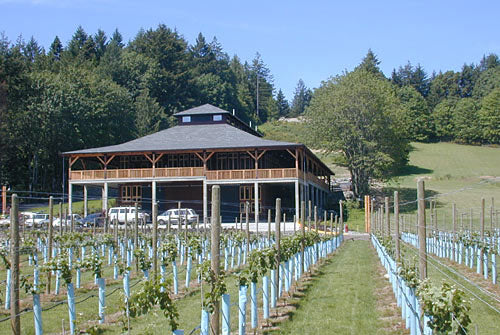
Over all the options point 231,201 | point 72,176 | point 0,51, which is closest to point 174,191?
point 231,201

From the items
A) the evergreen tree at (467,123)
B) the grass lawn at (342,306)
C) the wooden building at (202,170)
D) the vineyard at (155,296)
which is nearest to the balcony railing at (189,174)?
the wooden building at (202,170)

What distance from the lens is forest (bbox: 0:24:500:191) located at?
54688 millimetres

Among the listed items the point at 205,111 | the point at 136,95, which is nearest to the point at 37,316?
the point at 205,111

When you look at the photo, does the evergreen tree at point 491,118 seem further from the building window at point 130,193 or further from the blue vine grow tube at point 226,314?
the blue vine grow tube at point 226,314

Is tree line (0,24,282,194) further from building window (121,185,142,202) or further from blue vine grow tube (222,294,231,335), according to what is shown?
blue vine grow tube (222,294,231,335)

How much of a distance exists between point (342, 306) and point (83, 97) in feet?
165

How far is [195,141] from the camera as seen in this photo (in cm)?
4603

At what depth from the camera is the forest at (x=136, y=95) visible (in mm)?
54688

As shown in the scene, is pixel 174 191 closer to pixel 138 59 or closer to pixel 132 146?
pixel 132 146

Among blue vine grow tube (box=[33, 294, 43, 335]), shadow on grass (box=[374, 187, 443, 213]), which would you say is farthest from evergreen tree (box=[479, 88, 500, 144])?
blue vine grow tube (box=[33, 294, 43, 335])

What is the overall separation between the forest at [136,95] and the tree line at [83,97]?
0.38 ft

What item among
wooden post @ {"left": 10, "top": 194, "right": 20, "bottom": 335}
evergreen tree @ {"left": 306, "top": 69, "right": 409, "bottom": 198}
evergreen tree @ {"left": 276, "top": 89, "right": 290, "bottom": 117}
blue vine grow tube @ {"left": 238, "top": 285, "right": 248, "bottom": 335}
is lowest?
blue vine grow tube @ {"left": 238, "top": 285, "right": 248, "bottom": 335}

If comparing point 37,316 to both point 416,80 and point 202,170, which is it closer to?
point 202,170

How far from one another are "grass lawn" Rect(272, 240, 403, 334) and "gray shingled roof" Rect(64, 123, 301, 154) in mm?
23808
